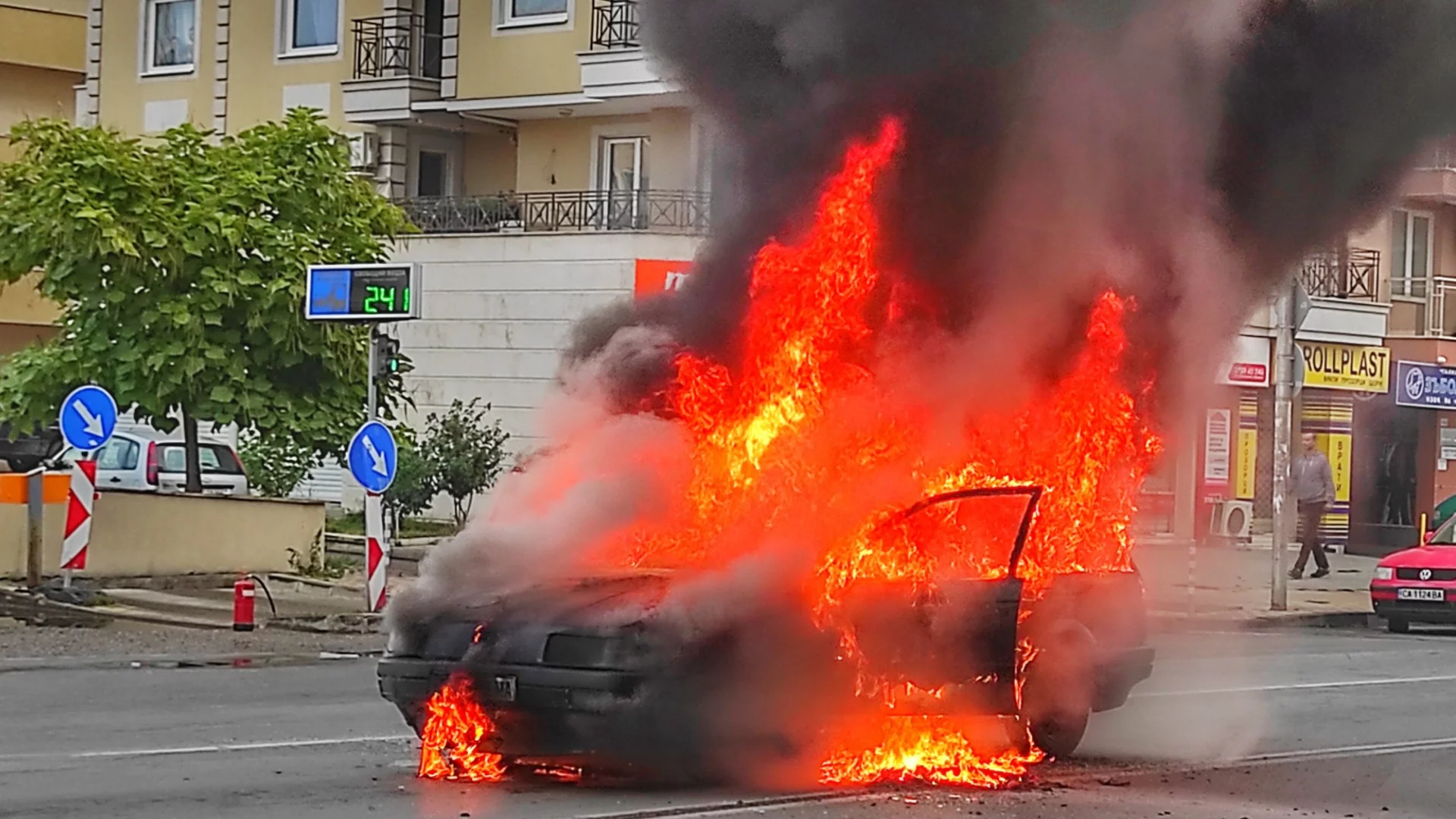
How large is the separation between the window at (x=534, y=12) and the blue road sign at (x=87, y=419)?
46.7 ft

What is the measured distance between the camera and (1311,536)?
29328 mm

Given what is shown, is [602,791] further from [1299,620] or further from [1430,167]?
[1299,620]

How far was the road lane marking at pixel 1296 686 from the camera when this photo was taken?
42.7 feet

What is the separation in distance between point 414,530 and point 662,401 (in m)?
19.5

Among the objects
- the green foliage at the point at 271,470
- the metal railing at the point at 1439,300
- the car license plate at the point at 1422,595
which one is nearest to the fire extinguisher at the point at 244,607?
the green foliage at the point at 271,470

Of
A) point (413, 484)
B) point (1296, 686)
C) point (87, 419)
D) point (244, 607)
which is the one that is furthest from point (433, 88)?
point (1296, 686)

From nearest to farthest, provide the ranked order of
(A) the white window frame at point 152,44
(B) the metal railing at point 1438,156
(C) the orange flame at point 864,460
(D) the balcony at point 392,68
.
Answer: (C) the orange flame at point 864,460, (B) the metal railing at point 1438,156, (D) the balcony at point 392,68, (A) the white window frame at point 152,44

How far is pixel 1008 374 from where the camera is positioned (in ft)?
37.5

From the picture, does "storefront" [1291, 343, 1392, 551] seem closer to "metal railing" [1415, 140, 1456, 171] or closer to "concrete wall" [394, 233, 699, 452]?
"concrete wall" [394, 233, 699, 452]

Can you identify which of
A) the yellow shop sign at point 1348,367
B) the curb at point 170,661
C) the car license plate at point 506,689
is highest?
the yellow shop sign at point 1348,367

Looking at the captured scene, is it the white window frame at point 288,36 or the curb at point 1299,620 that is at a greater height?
the white window frame at point 288,36

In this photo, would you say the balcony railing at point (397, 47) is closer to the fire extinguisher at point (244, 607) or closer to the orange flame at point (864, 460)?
the fire extinguisher at point (244, 607)

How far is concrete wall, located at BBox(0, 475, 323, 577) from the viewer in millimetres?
21609

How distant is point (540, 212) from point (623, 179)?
52.7 inches
